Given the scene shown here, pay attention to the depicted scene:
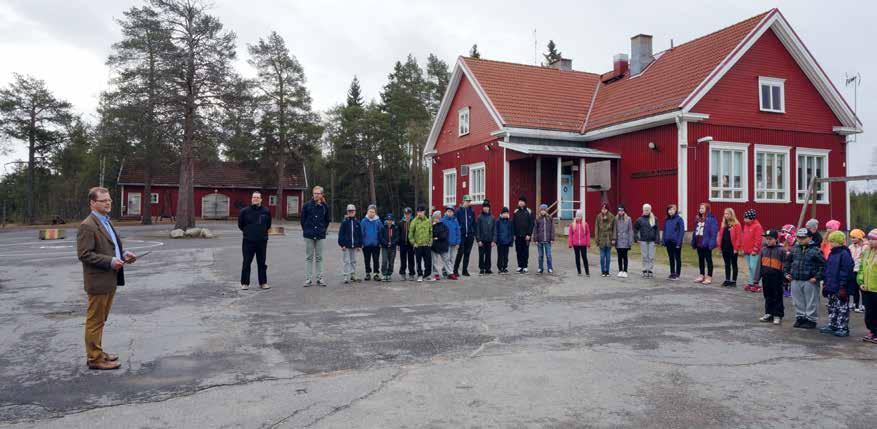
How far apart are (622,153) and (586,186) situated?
2015 millimetres

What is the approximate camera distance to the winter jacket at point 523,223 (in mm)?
14211

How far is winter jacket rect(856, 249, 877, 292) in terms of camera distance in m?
7.56

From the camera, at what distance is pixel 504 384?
5.55 metres

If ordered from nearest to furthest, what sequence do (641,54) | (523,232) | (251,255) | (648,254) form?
1. (251,255)
2. (648,254)
3. (523,232)
4. (641,54)

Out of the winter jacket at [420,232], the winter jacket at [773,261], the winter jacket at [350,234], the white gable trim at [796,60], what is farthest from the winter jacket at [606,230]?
the white gable trim at [796,60]

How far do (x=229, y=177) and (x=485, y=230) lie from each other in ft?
167

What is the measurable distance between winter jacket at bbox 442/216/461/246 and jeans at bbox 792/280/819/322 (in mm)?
6599

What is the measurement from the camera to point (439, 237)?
13008 millimetres

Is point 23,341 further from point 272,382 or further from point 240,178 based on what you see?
point 240,178

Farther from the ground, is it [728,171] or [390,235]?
[728,171]

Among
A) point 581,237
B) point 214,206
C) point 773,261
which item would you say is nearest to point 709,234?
point 581,237

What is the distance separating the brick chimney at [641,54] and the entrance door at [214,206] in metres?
43.7

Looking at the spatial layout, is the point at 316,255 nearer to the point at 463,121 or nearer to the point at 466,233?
the point at 466,233

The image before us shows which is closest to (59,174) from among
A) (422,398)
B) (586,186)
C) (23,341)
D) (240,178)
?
(240,178)
